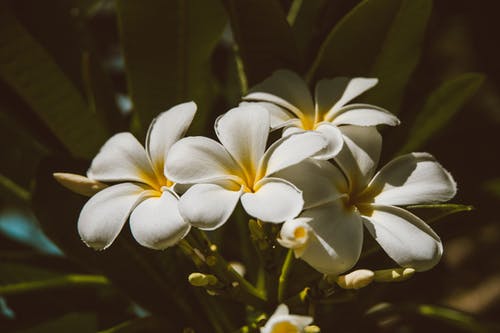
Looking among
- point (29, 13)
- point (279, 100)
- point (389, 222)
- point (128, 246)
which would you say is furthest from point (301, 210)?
point (29, 13)

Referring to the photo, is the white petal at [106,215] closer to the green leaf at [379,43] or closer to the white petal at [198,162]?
the white petal at [198,162]

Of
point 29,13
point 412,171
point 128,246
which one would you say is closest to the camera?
point 412,171

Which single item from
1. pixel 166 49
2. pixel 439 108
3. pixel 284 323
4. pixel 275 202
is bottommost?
pixel 439 108

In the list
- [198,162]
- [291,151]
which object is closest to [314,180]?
[291,151]

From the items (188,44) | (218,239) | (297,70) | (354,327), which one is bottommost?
(354,327)

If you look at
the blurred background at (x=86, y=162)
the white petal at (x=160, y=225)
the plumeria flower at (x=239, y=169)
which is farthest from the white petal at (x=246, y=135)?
the blurred background at (x=86, y=162)

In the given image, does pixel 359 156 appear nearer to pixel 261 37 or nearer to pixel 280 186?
pixel 280 186

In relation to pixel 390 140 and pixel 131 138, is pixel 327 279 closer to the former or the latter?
pixel 131 138
